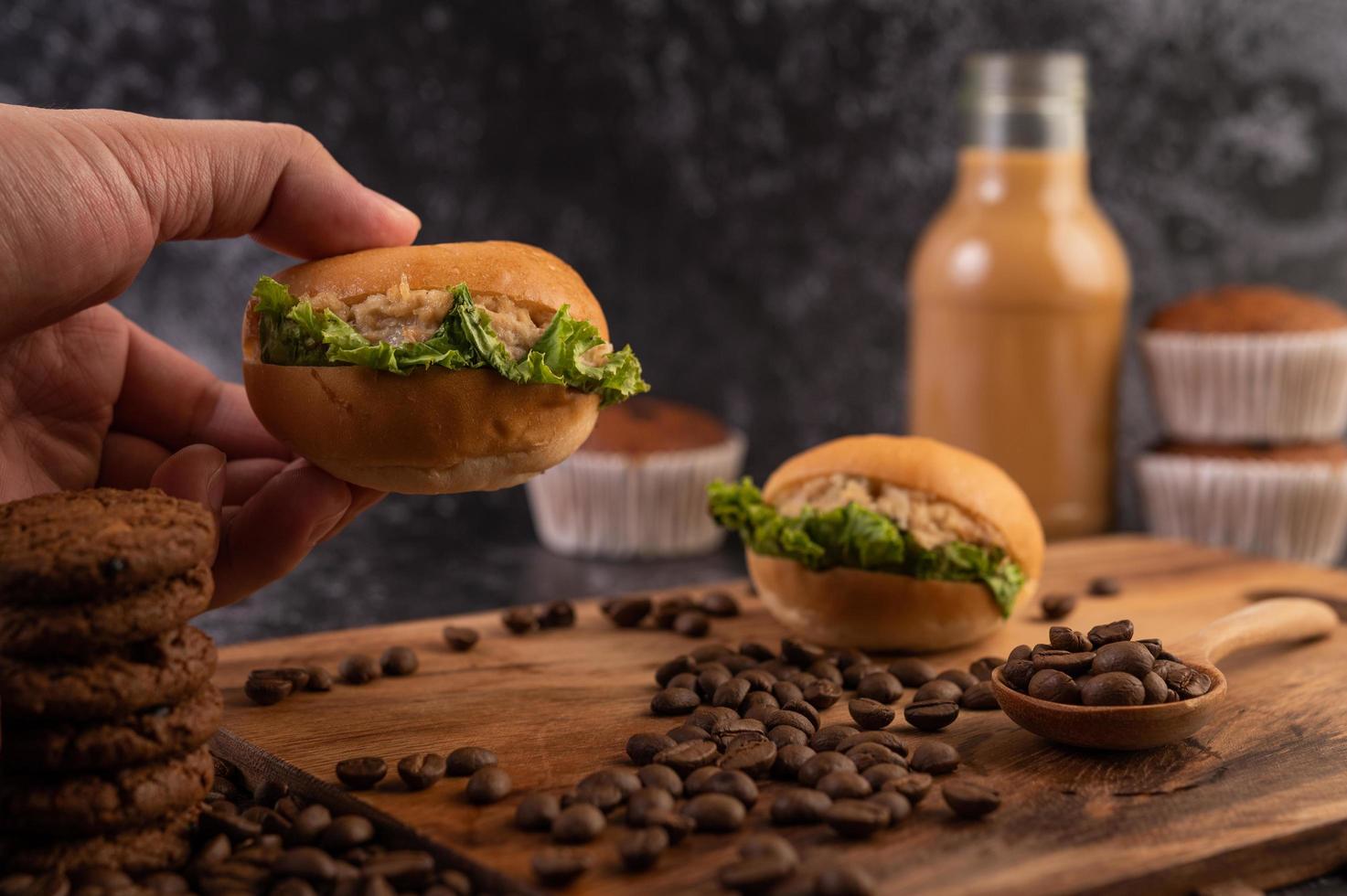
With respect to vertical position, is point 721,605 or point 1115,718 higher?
point 1115,718

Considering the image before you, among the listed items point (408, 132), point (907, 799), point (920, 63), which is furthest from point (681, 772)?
point (920, 63)

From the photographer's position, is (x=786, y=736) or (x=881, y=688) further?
(x=881, y=688)

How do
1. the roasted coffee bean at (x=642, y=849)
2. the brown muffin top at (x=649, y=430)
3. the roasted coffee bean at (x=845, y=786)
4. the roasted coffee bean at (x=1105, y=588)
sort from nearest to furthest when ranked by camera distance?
the roasted coffee bean at (x=642, y=849) < the roasted coffee bean at (x=845, y=786) < the roasted coffee bean at (x=1105, y=588) < the brown muffin top at (x=649, y=430)

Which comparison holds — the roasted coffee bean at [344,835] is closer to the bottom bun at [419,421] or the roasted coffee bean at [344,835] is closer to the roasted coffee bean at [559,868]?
the roasted coffee bean at [559,868]

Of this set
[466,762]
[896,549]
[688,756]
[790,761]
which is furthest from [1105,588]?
[466,762]

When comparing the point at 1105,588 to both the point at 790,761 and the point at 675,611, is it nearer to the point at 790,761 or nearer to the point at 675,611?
the point at 675,611

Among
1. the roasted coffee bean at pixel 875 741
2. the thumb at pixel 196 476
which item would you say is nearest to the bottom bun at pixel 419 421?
the thumb at pixel 196 476
